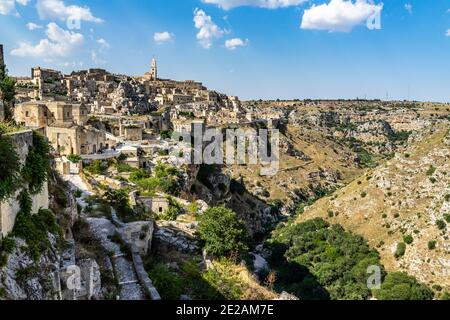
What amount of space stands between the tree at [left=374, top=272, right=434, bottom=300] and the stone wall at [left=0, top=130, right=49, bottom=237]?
98.6 feet

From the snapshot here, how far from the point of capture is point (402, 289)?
35.2 m

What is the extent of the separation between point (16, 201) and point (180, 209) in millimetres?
18035

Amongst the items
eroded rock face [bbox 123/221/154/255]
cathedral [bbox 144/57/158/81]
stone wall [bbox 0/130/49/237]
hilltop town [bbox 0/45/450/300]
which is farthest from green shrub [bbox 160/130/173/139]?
cathedral [bbox 144/57/158/81]

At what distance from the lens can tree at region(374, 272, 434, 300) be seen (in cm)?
3456

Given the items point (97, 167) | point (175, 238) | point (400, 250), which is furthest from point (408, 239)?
point (97, 167)

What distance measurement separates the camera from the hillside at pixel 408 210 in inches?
1572

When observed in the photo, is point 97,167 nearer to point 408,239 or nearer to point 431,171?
point 408,239

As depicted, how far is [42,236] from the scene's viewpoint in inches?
416

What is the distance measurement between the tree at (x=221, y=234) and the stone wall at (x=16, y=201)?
1043 centimetres

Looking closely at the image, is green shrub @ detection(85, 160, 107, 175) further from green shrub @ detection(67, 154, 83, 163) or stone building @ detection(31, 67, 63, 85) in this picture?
stone building @ detection(31, 67, 63, 85)

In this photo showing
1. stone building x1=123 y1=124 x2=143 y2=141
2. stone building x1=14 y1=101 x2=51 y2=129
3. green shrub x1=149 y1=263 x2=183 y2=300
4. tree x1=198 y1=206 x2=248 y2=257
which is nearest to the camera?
green shrub x1=149 y1=263 x2=183 y2=300

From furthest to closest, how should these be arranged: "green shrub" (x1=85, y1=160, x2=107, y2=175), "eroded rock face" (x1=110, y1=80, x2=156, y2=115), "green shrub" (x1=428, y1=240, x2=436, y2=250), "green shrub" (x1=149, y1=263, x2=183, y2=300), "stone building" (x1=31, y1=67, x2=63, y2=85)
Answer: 1. "stone building" (x1=31, y1=67, x2=63, y2=85)
2. "eroded rock face" (x1=110, y1=80, x2=156, y2=115)
3. "green shrub" (x1=428, y1=240, x2=436, y2=250)
4. "green shrub" (x1=85, y1=160, x2=107, y2=175)
5. "green shrub" (x1=149, y1=263, x2=183, y2=300)
